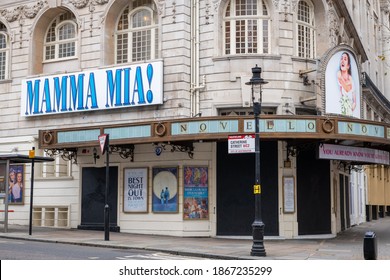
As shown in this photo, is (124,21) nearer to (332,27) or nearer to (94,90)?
(94,90)

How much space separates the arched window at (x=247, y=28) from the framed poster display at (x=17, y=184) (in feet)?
40.4

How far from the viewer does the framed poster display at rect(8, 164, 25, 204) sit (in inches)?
1155

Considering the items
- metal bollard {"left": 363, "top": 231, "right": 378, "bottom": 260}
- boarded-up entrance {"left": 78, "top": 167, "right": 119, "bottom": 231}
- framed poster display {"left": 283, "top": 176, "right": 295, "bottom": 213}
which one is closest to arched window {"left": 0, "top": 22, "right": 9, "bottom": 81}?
boarded-up entrance {"left": 78, "top": 167, "right": 119, "bottom": 231}

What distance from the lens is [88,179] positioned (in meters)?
27.2

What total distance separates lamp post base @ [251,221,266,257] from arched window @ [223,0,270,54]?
10226 millimetres

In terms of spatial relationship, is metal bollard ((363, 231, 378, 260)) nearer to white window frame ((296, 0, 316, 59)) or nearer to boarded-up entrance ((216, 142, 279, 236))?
boarded-up entrance ((216, 142, 279, 236))

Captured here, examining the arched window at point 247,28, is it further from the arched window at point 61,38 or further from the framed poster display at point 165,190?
the arched window at point 61,38

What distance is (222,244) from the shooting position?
2108cm

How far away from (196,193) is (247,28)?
297 inches

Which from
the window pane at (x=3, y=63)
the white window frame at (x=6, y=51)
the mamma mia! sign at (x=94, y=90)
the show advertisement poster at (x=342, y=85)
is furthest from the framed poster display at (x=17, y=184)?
the show advertisement poster at (x=342, y=85)

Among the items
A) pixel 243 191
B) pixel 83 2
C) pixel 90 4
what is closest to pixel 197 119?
pixel 243 191

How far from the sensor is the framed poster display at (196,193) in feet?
79.8
